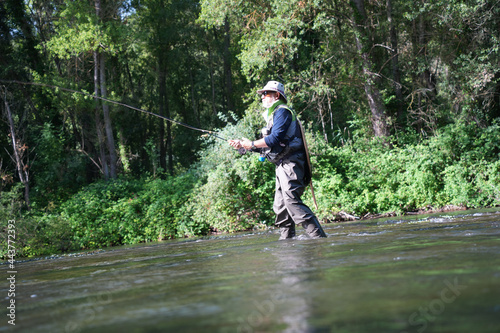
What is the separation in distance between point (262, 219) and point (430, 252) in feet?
32.1

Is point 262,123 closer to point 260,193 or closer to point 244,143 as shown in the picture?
point 260,193

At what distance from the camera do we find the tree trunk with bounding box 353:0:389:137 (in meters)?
17.8

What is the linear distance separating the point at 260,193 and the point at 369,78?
22.0 feet

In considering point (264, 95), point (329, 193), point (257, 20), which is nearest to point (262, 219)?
point (329, 193)

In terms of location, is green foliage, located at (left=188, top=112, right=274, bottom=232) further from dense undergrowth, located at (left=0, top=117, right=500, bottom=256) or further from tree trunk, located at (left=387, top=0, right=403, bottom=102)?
tree trunk, located at (left=387, top=0, right=403, bottom=102)

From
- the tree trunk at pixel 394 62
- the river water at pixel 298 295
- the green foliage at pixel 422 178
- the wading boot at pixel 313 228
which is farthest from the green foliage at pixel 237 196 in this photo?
the river water at pixel 298 295

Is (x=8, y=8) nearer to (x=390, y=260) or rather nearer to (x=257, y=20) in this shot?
(x=257, y=20)

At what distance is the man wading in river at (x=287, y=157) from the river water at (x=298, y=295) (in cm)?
180

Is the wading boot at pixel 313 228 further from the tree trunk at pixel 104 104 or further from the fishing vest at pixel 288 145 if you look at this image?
the tree trunk at pixel 104 104

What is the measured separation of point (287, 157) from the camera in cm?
676

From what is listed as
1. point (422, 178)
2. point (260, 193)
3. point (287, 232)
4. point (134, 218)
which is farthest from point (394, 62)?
point (287, 232)

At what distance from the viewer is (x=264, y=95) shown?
7.10 m

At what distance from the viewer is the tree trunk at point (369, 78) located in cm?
1781

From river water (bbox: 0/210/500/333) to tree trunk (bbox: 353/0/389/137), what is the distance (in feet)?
44.2
